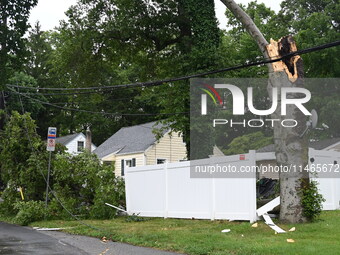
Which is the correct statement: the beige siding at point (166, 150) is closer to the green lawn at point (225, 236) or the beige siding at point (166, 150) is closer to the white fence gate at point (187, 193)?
the white fence gate at point (187, 193)

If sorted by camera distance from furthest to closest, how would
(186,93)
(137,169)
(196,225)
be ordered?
(186,93)
(137,169)
(196,225)

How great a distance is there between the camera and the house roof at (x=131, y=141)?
33.3 meters

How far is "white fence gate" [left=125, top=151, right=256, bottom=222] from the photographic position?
488 inches

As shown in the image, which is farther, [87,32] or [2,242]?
[87,32]

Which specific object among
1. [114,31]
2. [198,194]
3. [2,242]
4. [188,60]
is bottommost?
[2,242]

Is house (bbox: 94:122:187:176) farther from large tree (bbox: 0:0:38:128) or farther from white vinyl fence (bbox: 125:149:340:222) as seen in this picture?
white vinyl fence (bbox: 125:149:340:222)

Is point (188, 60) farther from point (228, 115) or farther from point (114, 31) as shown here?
point (228, 115)

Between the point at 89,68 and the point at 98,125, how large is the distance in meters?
28.5

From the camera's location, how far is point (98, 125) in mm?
51469

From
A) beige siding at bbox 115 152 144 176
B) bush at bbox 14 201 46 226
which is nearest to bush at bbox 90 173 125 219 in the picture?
bush at bbox 14 201 46 226

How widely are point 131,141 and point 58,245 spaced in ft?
82.5

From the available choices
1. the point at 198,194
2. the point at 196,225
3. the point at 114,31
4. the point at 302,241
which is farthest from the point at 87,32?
the point at 302,241

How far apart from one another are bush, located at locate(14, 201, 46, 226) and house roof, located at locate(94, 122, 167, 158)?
1669cm

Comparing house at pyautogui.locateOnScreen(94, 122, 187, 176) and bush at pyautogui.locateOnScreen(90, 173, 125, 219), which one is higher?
house at pyautogui.locateOnScreen(94, 122, 187, 176)
